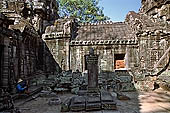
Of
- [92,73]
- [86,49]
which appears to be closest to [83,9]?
[86,49]

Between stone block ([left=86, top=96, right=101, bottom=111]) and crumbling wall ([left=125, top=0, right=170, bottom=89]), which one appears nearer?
stone block ([left=86, top=96, right=101, bottom=111])

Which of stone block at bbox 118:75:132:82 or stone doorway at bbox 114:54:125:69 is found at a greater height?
stone doorway at bbox 114:54:125:69

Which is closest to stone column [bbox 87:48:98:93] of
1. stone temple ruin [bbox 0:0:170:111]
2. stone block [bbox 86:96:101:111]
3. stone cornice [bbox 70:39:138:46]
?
stone block [bbox 86:96:101:111]

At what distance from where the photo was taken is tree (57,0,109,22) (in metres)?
27.0

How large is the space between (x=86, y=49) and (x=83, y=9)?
14.9 meters

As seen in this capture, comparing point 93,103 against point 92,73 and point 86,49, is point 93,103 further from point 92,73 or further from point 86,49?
point 86,49

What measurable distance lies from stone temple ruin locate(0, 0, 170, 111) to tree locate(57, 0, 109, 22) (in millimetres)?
9964

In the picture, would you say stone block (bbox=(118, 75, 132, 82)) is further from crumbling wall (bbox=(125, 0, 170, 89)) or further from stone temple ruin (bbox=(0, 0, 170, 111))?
crumbling wall (bbox=(125, 0, 170, 89))

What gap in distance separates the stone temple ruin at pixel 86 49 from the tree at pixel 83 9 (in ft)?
32.7

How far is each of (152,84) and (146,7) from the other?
33.8 ft

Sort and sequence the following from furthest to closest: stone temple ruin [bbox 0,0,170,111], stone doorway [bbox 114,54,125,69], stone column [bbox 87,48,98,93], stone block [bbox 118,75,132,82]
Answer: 1. stone doorway [bbox 114,54,125,69]
2. stone block [bbox 118,75,132,82]
3. stone temple ruin [bbox 0,0,170,111]
4. stone column [bbox 87,48,98,93]

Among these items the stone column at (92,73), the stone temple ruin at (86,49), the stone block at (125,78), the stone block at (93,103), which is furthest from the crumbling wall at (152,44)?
the stone block at (93,103)

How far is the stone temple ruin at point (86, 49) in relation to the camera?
1115 cm

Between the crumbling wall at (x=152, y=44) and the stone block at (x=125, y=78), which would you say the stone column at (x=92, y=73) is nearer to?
the stone block at (x=125, y=78)
